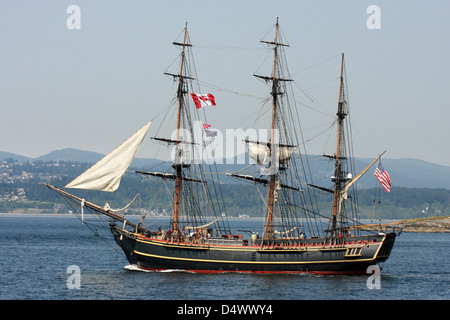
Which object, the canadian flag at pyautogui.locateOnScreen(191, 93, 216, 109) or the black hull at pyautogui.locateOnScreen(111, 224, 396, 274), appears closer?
the black hull at pyautogui.locateOnScreen(111, 224, 396, 274)

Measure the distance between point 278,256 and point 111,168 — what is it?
57.2 ft

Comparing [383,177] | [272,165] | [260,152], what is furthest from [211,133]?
[383,177]

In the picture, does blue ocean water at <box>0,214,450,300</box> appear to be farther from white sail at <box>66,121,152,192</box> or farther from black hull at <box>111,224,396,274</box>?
white sail at <box>66,121,152,192</box>

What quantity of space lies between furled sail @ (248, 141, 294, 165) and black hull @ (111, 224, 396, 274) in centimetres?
927

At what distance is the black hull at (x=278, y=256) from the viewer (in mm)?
62906

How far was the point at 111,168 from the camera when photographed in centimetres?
6322

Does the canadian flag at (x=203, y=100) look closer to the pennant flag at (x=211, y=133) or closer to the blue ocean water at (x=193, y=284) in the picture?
the pennant flag at (x=211, y=133)

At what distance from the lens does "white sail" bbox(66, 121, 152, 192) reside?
204 feet

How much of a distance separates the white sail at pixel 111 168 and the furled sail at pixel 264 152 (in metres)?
11.1

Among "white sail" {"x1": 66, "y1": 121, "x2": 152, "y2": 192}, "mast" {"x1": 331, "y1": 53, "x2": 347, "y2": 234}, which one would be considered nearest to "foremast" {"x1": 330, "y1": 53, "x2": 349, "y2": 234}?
"mast" {"x1": 331, "y1": 53, "x2": 347, "y2": 234}

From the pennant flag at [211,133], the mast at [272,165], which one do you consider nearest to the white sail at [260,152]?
the mast at [272,165]
